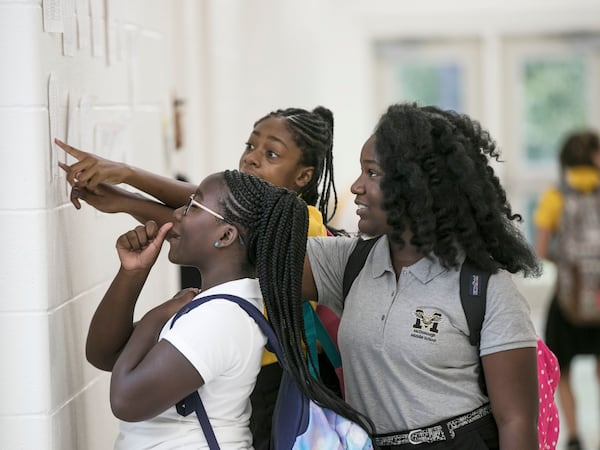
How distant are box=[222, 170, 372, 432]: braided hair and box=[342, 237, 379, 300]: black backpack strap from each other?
194 millimetres

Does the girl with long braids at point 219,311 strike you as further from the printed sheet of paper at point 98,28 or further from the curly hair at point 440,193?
the printed sheet of paper at point 98,28

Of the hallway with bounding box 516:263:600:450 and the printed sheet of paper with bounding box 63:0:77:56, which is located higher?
the printed sheet of paper with bounding box 63:0:77:56

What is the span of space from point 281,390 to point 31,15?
2.83 ft

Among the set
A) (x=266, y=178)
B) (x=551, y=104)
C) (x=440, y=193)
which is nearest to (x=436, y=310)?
(x=440, y=193)

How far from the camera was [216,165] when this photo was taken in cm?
468

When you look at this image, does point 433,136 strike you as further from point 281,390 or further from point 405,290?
point 281,390

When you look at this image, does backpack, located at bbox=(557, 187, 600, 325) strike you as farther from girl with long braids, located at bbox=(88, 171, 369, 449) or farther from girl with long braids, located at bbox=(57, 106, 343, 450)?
girl with long braids, located at bbox=(88, 171, 369, 449)

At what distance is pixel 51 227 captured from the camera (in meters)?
2.00

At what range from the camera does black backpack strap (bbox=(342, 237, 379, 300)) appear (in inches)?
82.6

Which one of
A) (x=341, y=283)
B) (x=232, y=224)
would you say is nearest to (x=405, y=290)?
(x=341, y=283)

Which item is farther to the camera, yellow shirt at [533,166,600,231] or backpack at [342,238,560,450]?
Result: yellow shirt at [533,166,600,231]

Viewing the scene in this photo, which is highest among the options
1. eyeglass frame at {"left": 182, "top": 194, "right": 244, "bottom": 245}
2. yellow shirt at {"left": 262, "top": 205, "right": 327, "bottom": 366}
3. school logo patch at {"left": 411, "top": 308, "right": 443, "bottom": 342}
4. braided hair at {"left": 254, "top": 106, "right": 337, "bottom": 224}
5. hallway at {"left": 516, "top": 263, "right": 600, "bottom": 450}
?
braided hair at {"left": 254, "top": 106, "right": 337, "bottom": 224}

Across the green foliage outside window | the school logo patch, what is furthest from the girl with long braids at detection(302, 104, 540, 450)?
the green foliage outside window

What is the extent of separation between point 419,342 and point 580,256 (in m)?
3.70
